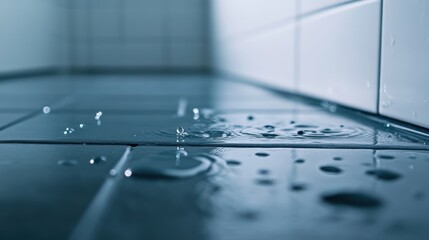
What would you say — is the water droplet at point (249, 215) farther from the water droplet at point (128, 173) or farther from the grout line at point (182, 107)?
the grout line at point (182, 107)

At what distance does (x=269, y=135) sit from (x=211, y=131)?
0.10 metres

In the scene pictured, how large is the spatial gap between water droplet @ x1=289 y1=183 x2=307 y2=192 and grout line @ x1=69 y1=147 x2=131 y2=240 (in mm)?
171

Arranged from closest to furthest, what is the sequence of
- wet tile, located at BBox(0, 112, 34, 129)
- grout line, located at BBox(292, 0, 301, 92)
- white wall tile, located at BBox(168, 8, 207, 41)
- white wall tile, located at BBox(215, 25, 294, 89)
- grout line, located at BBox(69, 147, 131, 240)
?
grout line, located at BBox(69, 147, 131, 240)
wet tile, located at BBox(0, 112, 34, 129)
grout line, located at BBox(292, 0, 301, 92)
white wall tile, located at BBox(215, 25, 294, 89)
white wall tile, located at BBox(168, 8, 207, 41)

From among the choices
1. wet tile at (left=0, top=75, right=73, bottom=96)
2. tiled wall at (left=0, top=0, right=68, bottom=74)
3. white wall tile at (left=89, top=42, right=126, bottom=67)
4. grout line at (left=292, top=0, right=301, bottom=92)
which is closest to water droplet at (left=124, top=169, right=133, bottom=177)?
grout line at (left=292, top=0, right=301, bottom=92)

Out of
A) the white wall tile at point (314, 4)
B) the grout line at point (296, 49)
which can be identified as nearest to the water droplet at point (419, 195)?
the white wall tile at point (314, 4)

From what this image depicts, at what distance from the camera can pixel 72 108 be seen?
1.20m

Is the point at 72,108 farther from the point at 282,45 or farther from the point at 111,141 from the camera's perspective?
the point at 282,45

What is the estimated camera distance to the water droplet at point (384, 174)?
0.53 metres

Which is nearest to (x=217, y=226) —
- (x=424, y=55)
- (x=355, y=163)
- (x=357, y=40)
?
(x=355, y=163)

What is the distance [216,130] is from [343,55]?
46 cm

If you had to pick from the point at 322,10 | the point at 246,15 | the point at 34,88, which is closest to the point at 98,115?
the point at 322,10

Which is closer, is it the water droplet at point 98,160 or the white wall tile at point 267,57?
the water droplet at point 98,160

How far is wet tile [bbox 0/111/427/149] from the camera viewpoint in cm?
74

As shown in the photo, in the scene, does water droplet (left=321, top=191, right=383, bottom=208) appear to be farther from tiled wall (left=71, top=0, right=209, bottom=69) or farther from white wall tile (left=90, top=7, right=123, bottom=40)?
white wall tile (left=90, top=7, right=123, bottom=40)
